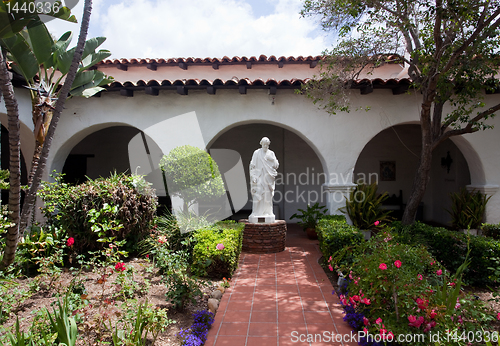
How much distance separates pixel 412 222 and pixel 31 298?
23.6ft

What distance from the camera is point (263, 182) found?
7094 millimetres

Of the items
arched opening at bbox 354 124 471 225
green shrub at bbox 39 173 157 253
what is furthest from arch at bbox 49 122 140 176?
arched opening at bbox 354 124 471 225

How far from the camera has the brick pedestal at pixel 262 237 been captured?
6883 millimetres

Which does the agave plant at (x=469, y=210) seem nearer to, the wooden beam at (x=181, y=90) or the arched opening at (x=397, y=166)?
the arched opening at (x=397, y=166)

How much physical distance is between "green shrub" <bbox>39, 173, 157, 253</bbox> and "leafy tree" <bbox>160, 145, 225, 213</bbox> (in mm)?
1171

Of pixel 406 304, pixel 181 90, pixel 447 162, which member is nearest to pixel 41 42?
pixel 181 90

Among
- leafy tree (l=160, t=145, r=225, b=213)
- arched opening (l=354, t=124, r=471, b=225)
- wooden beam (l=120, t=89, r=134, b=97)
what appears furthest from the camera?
arched opening (l=354, t=124, r=471, b=225)

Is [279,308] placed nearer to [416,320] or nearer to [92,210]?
[416,320]

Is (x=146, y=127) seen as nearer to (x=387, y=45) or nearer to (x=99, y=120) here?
(x=99, y=120)

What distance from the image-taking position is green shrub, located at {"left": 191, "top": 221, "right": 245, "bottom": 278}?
5031 mm

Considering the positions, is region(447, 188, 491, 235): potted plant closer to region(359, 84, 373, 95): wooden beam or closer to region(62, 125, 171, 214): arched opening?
region(359, 84, 373, 95): wooden beam

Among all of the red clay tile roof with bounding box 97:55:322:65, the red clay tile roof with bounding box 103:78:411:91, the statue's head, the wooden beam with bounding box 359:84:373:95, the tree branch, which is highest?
the red clay tile roof with bounding box 97:55:322:65

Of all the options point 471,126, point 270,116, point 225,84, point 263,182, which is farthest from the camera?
point 270,116

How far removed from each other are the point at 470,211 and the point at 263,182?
197 inches
